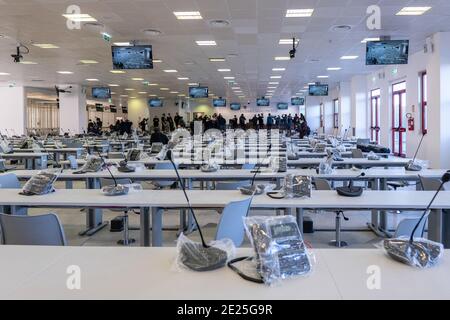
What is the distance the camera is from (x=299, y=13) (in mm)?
7477

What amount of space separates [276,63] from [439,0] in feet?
22.8

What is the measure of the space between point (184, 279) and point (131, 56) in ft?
26.0

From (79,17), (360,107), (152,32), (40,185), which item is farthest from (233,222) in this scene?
(360,107)

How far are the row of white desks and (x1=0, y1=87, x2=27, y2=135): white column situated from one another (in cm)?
1776

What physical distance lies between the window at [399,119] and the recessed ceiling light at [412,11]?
5765 millimetres

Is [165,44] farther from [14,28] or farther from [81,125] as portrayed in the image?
[81,125]

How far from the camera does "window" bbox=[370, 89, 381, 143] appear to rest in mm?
15898

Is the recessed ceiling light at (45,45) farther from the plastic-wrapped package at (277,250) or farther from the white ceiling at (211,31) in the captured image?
the plastic-wrapped package at (277,250)

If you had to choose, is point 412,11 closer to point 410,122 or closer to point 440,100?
point 440,100

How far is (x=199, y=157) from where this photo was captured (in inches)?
299

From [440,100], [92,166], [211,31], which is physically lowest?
[92,166]

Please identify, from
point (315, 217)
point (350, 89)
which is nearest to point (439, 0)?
point (315, 217)

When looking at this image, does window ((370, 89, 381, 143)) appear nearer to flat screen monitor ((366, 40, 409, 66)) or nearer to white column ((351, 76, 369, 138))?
white column ((351, 76, 369, 138))

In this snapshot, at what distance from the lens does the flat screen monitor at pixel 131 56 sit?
8773 mm
